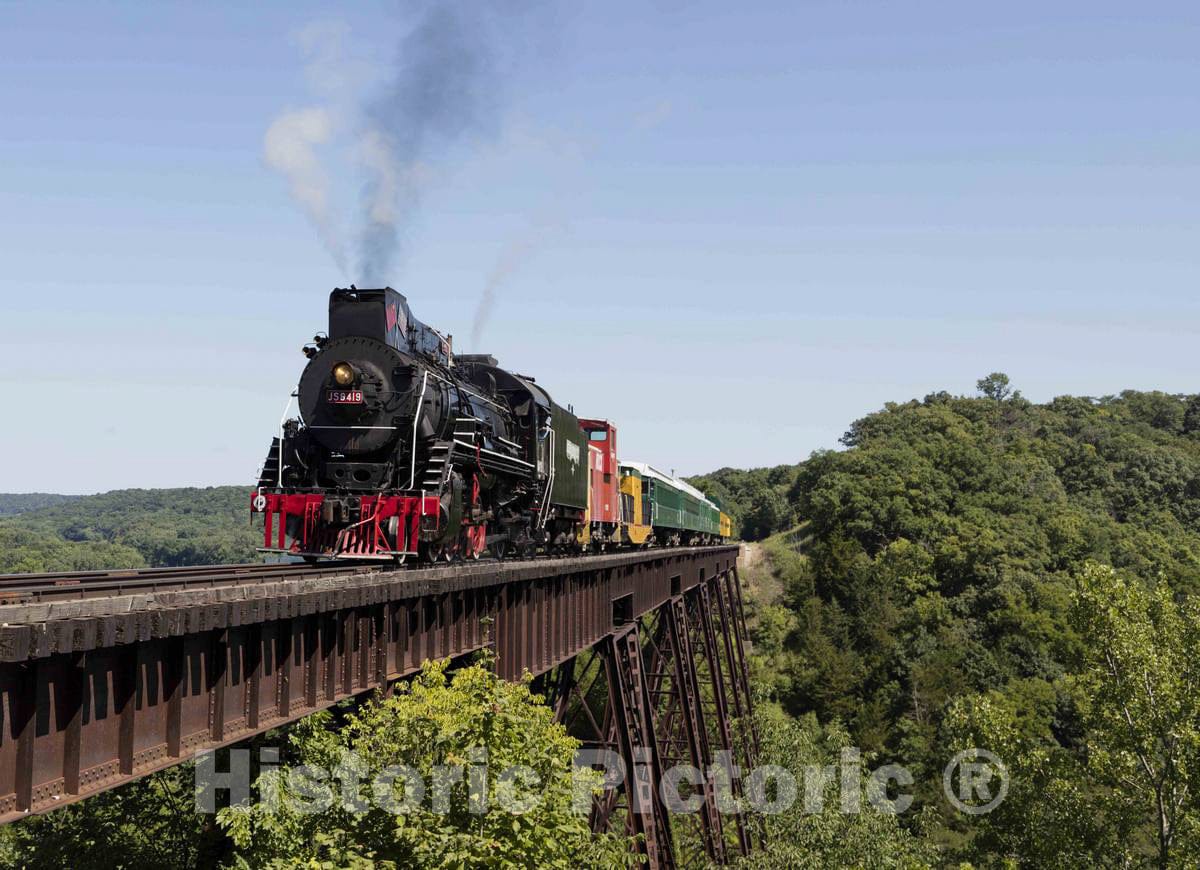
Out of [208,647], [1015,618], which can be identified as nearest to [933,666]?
[1015,618]

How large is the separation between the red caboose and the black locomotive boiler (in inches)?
368

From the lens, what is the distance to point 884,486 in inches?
3004

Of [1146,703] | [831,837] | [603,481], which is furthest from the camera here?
[603,481]

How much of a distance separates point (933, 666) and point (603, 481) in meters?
37.4

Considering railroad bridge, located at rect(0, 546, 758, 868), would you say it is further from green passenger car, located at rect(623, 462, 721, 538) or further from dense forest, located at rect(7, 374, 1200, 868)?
green passenger car, located at rect(623, 462, 721, 538)

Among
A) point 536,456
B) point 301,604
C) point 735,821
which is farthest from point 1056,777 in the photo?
point 301,604

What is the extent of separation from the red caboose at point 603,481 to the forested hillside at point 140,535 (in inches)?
1525

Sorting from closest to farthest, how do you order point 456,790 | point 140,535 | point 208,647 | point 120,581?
point 208,647 < point 120,581 < point 456,790 < point 140,535

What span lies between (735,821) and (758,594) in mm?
42578

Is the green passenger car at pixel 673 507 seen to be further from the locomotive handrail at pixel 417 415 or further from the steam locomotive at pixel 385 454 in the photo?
the locomotive handrail at pixel 417 415

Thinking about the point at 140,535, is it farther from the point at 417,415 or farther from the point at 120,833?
the point at 417,415

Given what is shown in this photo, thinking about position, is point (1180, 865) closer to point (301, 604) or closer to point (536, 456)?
point (536, 456)

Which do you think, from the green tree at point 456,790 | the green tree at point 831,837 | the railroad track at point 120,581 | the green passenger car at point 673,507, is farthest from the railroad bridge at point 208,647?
the green passenger car at point 673,507

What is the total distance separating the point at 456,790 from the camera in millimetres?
8930
